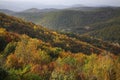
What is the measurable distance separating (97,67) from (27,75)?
23.8 meters

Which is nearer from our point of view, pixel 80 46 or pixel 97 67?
pixel 97 67

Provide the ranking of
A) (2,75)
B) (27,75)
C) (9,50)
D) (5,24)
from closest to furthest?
1. (2,75)
2. (27,75)
3. (9,50)
4. (5,24)

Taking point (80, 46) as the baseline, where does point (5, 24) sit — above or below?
above

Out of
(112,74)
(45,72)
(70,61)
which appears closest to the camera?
(45,72)

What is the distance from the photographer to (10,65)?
70.4m

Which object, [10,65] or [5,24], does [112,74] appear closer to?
[10,65]

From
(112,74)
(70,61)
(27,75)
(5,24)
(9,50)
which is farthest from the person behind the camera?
(5,24)

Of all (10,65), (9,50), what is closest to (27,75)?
(10,65)

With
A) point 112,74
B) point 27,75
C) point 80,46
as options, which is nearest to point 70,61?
point 112,74

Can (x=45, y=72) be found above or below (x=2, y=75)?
below

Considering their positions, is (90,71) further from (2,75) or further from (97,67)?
(2,75)

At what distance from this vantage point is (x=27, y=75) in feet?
177

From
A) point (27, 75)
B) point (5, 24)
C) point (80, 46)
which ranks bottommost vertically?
point (80, 46)

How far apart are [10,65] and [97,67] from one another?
2210 cm
